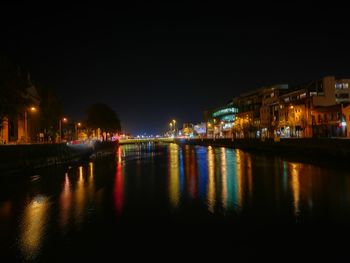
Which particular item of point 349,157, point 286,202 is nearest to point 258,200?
point 286,202

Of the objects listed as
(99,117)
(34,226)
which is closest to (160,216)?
(34,226)

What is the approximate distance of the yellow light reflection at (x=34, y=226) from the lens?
11.9 metres

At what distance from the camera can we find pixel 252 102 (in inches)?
5945

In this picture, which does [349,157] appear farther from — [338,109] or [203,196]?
[338,109]

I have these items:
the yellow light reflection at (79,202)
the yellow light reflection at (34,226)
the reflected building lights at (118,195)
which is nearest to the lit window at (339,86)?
the reflected building lights at (118,195)

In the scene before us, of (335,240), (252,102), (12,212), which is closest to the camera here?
(335,240)

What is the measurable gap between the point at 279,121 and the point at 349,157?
71.8m

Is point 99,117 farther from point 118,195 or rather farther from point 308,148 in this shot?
point 118,195

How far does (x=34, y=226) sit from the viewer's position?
48.8 feet

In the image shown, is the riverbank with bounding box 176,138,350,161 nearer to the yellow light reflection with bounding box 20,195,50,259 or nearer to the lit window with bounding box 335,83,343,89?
the lit window with bounding box 335,83,343,89

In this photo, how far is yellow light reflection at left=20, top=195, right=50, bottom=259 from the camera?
1187 cm

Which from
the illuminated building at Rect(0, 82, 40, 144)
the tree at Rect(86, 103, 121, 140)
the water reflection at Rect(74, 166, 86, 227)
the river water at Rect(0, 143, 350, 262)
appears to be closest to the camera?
the river water at Rect(0, 143, 350, 262)

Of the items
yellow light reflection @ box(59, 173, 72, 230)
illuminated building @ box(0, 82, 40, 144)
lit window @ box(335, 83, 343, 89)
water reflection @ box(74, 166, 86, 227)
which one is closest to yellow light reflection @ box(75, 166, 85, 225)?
water reflection @ box(74, 166, 86, 227)

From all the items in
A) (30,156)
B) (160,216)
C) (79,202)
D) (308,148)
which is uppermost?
(30,156)
